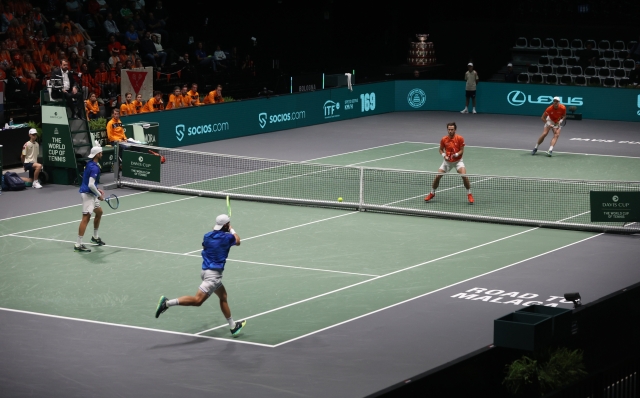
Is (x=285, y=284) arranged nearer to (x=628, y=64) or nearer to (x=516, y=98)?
(x=516, y=98)

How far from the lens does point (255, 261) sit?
19.8m

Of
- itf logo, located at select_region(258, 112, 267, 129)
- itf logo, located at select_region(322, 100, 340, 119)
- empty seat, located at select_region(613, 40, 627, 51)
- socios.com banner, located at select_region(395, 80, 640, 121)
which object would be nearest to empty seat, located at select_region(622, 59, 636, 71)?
empty seat, located at select_region(613, 40, 627, 51)

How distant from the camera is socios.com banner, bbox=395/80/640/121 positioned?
4038cm

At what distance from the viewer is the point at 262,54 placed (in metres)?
47.3

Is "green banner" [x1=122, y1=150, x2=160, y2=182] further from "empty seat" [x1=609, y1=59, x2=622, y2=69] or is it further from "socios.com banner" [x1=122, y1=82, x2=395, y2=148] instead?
"empty seat" [x1=609, y1=59, x2=622, y2=69]

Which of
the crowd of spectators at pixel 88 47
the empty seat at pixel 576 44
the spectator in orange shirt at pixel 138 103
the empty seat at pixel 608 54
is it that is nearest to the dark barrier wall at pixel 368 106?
the spectator in orange shirt at pixel 138 103

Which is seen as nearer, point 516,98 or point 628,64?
point 516,98

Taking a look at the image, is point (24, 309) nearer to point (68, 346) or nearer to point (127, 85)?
point (68, 346)

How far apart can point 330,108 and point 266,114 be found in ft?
12.0

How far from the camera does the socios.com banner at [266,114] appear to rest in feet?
108

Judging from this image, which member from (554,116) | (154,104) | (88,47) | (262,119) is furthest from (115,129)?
(554,116)

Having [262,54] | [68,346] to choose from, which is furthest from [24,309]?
[262,54]

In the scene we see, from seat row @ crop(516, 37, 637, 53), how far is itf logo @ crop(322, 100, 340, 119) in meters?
12.8

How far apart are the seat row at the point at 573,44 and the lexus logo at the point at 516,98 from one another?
6535 millimetres
